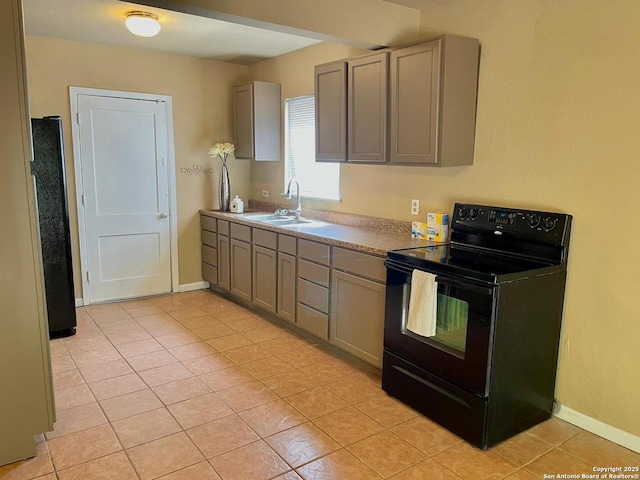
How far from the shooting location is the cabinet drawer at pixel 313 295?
137 inches

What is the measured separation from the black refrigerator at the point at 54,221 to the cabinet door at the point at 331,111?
1961mm

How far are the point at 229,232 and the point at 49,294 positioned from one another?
1.63m

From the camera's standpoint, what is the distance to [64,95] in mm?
4324

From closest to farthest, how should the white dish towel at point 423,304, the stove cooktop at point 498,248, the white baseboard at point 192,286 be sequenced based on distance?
the stove cooktop at point 498,248 → the white dish towel at point 423,304 → the white baseboard at point 192,286

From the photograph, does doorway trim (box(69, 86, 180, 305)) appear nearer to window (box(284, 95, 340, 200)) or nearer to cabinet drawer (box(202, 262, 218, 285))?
cabinet drawer (box(202, 262, 218, 285))

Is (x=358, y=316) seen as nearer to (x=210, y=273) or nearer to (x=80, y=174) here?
(x=210, y=273)

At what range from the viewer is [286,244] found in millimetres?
3840

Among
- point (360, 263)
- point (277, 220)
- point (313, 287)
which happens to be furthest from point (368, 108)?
point (277, 220)

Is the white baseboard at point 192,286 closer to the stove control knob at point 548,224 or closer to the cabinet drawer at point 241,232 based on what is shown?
the cabinet drawer at point 241,232

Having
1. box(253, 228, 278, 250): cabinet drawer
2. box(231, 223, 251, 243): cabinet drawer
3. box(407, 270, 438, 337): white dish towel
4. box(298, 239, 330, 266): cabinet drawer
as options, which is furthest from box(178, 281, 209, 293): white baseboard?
box(407, 270, 438, 337): white dish towel

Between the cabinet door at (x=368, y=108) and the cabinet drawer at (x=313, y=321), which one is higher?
the cabinet door at (x=368, y=108)

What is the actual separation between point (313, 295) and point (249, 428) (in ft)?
4.16

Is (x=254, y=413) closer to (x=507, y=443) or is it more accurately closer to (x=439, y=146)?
(x=507, y=443)

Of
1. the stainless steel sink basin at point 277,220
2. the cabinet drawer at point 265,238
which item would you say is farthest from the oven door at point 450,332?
the stainless steel sink basin at point 277,220
